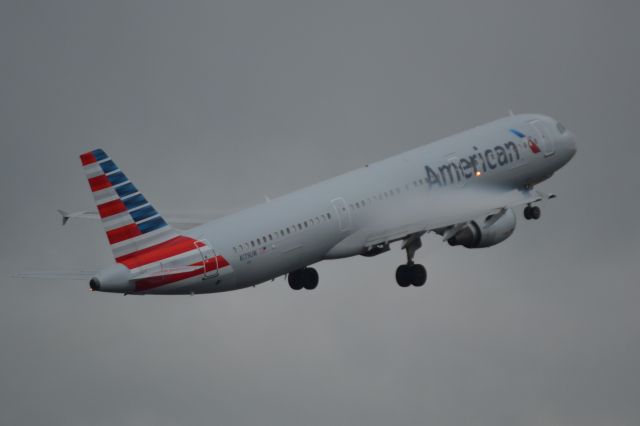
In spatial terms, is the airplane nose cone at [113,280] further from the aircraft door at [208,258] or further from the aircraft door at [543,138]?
the aircraft door at [543,138]

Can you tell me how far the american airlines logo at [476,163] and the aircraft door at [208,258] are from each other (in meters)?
14.7

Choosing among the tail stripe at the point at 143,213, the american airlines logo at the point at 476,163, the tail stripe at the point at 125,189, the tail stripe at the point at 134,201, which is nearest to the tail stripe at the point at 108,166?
the tail stripe at the point at 125,189

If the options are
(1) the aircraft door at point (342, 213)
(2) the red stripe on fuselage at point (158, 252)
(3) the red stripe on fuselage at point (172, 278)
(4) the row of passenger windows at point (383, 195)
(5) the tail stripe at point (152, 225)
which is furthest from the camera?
(4) the row of passenger windows at point (383, 195)

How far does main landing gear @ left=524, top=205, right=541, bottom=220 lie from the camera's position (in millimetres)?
108312

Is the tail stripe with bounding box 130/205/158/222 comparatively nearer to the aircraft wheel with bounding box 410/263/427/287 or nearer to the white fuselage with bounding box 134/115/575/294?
the white fuselage with bounding box 134/115/575/294

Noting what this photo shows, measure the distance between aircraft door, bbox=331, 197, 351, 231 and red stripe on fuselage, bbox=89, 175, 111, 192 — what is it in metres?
13.8

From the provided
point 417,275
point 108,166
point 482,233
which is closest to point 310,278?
point 417,275

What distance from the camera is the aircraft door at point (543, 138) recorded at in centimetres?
10944

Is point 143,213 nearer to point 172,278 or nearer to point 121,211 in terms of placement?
point 121,211

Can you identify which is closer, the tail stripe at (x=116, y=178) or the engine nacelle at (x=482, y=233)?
the tail stripe at (x=116, y=178)

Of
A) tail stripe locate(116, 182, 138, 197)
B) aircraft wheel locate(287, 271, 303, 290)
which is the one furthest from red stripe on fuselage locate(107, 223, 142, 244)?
aircraft wheel locate(287, 271, 303, 290)

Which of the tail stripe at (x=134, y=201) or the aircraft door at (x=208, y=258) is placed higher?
the tail stripe at (x=134, y=201)

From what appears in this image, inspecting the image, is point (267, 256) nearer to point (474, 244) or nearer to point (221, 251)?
point (221, 251)

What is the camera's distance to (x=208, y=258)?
304 feet
